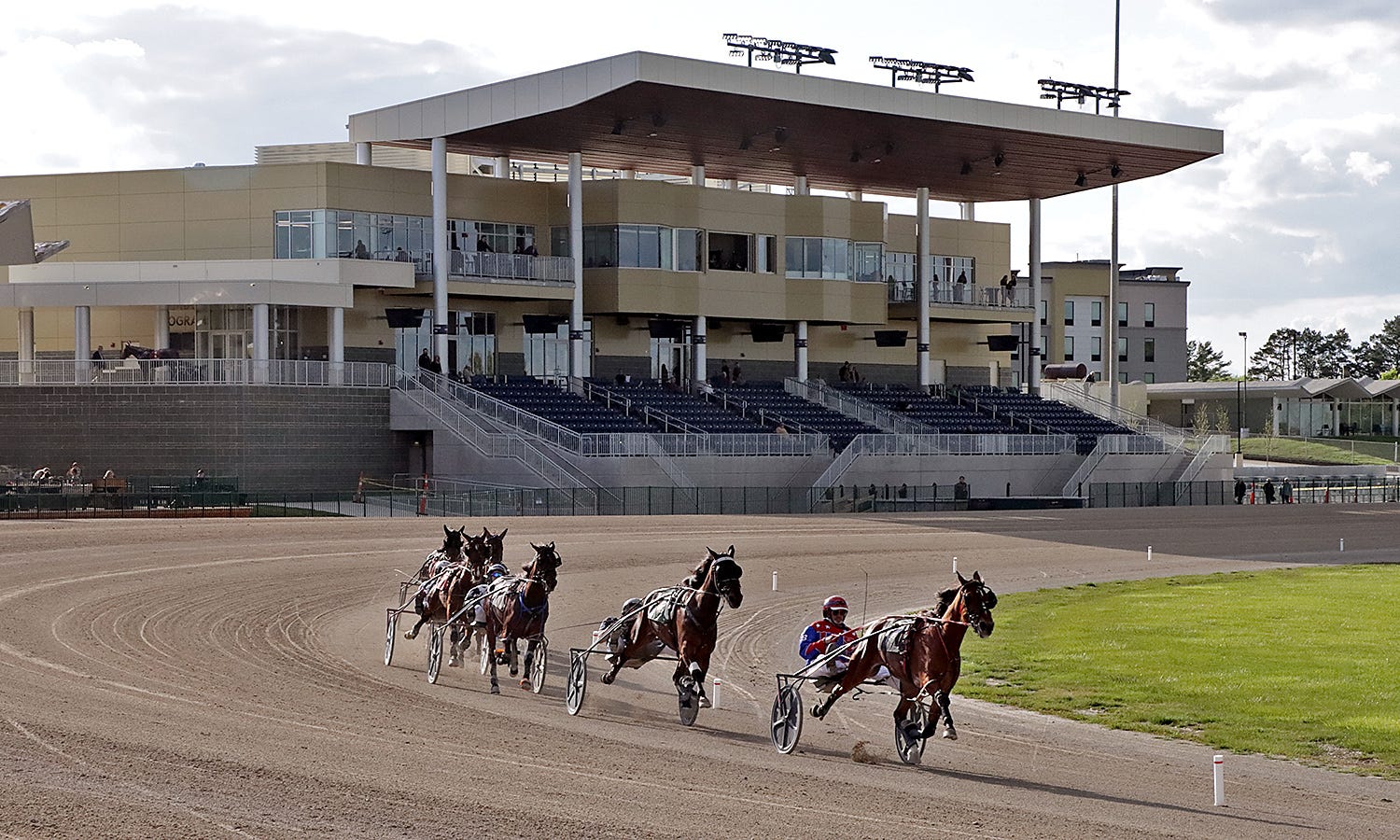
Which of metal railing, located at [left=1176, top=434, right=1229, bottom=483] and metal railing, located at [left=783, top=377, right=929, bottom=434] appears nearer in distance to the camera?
metal railing, located at [left=1176, top=434, right=1229, bottom=483]

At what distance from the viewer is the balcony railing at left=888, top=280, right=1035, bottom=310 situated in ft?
249

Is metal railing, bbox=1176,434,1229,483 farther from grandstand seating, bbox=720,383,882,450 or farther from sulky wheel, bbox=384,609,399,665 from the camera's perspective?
sulky wheel, bbox=384,609,399,665

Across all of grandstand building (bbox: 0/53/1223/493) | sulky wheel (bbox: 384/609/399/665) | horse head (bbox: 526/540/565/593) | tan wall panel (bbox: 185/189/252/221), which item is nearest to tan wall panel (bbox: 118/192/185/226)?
grandstand building (bbox: 0/53/1223/493)

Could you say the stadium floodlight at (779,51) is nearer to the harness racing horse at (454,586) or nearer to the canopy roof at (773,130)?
the canopy roof at (773,130)

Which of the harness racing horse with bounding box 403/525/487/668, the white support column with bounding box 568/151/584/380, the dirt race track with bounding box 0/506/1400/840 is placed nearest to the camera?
the dirt race track with bounding box 0/506/1400/840

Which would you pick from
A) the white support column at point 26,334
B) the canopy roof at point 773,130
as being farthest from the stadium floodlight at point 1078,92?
the white support column at point 26,334

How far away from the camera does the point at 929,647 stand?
14.4 metres

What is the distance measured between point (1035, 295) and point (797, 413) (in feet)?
62.8

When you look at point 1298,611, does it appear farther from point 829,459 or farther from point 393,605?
point 829,459

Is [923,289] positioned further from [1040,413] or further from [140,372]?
[140,372]

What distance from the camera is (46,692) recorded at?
17422mm

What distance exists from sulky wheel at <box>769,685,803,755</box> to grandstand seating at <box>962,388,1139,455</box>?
2140 inches

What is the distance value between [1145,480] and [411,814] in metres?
54.8

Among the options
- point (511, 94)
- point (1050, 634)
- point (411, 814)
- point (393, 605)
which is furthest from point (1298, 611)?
point (511, 94)
